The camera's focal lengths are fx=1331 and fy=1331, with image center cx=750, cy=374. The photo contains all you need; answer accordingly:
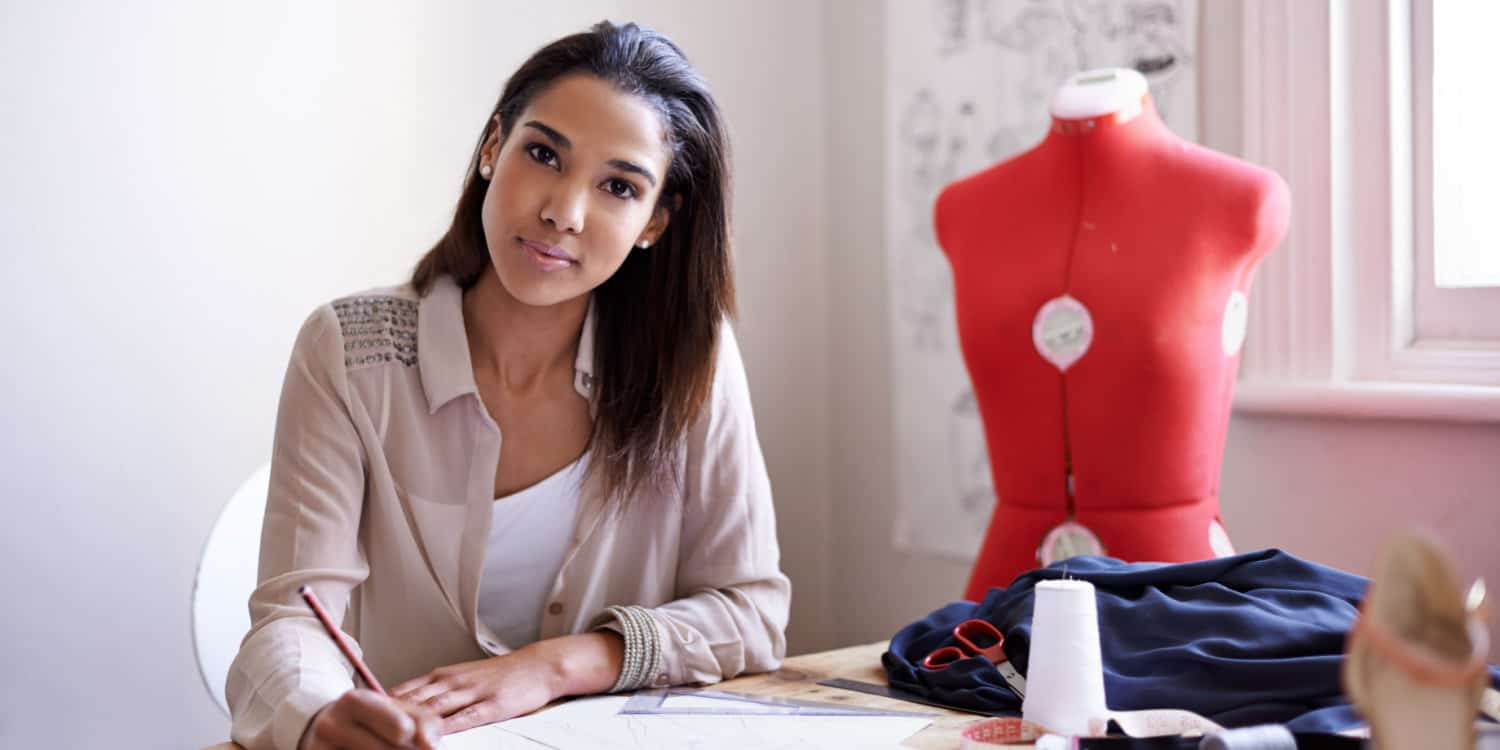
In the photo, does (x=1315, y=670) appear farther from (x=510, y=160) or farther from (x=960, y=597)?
(x=960, y=597)

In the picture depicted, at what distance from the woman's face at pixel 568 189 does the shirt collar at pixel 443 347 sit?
0.26 ft

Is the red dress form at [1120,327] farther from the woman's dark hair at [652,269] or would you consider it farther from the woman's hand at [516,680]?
the woman's hand at [516,680]

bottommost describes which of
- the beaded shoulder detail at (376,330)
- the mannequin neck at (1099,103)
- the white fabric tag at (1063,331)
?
the white fabric tag at (1063,331)

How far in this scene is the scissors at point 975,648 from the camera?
1368mm

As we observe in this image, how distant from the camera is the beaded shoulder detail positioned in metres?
1.47

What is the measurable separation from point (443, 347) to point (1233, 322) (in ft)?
3.16

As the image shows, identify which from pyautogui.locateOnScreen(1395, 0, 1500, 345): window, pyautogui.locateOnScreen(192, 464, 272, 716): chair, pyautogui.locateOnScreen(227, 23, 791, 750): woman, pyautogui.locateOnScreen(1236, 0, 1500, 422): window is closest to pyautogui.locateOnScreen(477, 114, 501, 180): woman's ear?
pyautogui.locateOnScreen(227, 23, 791, 750): woman

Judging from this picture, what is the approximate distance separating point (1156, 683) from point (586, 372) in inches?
29.4

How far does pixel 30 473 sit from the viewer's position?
1.94 meters

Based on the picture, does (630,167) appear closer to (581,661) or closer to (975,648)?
(581,661)

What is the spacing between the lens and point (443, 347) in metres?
1.51

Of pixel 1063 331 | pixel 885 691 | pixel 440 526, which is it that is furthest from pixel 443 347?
pixel 1063 331

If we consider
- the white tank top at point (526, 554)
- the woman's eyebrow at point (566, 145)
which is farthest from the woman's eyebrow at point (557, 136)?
the white tank top at point (526, 554)

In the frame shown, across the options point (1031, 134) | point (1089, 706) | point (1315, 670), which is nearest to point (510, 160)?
point (1089, 706)
